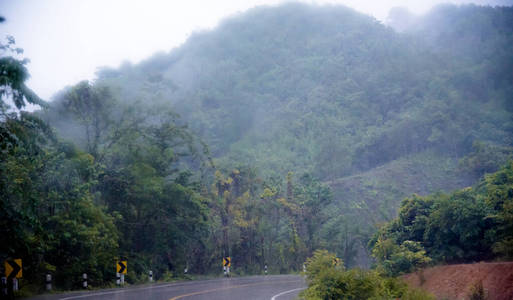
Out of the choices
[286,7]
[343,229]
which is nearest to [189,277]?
[343,229]

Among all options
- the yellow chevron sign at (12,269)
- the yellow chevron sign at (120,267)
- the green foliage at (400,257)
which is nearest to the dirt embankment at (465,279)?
the green foliage at (400,257)

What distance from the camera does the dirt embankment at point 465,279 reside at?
1350 centimetres

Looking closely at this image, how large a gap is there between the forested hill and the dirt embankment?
22448 millimetres

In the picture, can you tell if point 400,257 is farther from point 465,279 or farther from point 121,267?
point 121,267

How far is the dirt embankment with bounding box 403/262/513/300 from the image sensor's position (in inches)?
531

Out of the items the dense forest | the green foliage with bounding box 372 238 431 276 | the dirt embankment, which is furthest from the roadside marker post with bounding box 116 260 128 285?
the dirt embankment

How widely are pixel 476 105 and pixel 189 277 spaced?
79.8 m

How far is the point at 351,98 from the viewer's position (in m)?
107

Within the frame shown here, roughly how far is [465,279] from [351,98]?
93.4 m

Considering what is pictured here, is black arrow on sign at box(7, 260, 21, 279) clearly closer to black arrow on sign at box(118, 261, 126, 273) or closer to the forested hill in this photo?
black arrow on sign at box(118, 261, 126, 273)

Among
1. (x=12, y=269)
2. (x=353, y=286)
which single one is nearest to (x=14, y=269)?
(x=12, y=269)

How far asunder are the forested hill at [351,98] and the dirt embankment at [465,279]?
2245 cm

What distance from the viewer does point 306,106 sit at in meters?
107

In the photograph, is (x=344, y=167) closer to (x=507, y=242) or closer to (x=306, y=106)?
(x=306, y=106)
